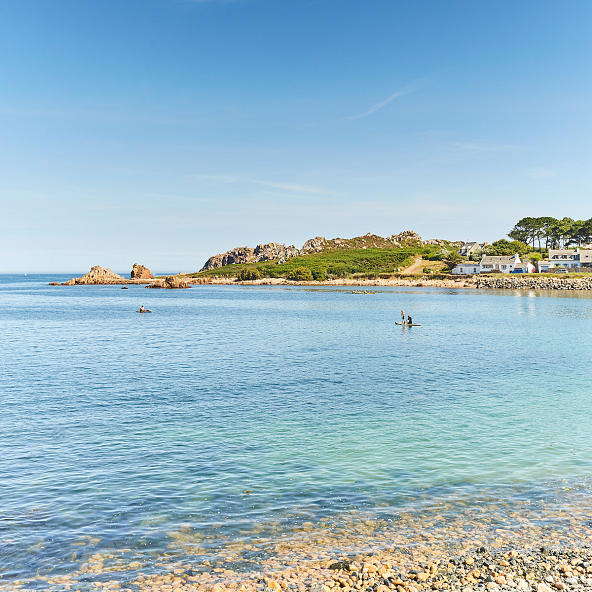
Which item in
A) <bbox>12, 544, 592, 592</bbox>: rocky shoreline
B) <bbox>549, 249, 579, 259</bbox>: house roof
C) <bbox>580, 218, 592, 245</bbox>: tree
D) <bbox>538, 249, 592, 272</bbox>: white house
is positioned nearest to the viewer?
<bbox>12, 544, 592, 592</bbox>: rocky shoreline

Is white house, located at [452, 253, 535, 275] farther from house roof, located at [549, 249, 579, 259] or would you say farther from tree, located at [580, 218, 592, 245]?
tree, located at [580, 218, 592, 245]

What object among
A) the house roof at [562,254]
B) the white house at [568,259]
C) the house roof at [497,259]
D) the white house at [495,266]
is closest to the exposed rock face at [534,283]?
the white house at [495,266]

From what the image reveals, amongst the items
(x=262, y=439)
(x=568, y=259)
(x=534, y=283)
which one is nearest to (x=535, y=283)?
(x=534, y=283)

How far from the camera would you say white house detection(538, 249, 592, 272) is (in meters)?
173

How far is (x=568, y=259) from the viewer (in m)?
177

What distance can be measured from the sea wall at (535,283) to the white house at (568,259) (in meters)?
19.1

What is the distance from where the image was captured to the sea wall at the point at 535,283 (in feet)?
475

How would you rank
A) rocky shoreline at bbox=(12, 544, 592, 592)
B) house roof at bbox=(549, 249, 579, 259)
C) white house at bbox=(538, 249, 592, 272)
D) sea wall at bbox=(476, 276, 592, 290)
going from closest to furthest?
rocky shoreline at bbox=(12, 544, 592, 592)
sea wall at bbox=(476, 276, 592, 290)
white house at bbox=(538, 249, 592, 272)
house roof at bbox=(549, 249, 579, 259)

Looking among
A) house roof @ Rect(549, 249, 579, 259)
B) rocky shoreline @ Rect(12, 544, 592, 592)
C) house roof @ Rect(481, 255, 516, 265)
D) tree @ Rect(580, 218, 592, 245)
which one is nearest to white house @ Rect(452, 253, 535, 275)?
house roof @ Rect(481, 255, 516, 265)

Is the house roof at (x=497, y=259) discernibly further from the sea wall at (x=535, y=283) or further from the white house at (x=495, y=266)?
the sea wall at (x=535, y=283)

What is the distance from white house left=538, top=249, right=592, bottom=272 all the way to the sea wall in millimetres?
19086

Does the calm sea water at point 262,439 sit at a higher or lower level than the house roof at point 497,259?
lower

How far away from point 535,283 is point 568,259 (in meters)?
34.7

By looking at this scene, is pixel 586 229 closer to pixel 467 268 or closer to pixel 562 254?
pixel 562 254
